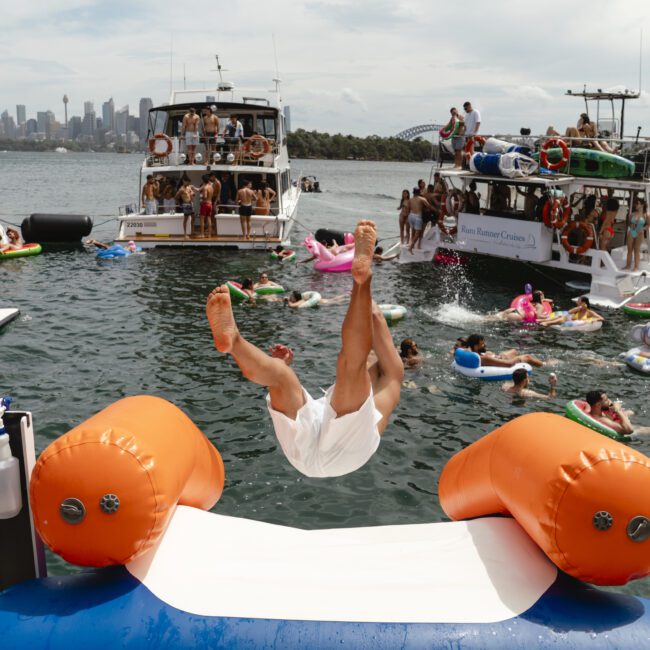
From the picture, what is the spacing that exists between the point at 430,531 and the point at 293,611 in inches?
42.8

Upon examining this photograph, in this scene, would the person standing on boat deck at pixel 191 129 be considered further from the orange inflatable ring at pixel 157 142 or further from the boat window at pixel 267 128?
the boat window at pixel 267 128

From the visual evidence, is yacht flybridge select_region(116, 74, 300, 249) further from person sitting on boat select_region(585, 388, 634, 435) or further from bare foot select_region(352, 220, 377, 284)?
bare foot select_region(352, 220, 377, 284)

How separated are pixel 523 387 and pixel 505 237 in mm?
8714

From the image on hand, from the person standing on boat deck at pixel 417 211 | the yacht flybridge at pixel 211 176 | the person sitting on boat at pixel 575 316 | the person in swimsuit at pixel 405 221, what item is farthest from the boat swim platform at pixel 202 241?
the person sitting on boat at pixel 575 316

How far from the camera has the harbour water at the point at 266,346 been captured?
764 centimetres

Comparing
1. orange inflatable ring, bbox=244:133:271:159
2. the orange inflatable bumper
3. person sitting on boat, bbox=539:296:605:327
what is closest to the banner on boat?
person sitting on boat, bbox=539:296:605:327

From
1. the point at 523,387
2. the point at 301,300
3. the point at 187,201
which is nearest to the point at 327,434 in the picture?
the point at 523,387

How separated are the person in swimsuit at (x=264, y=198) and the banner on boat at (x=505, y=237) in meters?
6.36

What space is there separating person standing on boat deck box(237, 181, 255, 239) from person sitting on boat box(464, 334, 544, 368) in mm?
11886

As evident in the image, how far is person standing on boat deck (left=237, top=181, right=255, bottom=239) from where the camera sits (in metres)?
21.8

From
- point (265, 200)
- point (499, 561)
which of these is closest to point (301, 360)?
point (499, 561)

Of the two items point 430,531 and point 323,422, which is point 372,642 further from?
point 323,422

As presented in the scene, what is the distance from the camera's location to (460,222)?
19.4m

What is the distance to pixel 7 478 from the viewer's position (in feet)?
11.7
